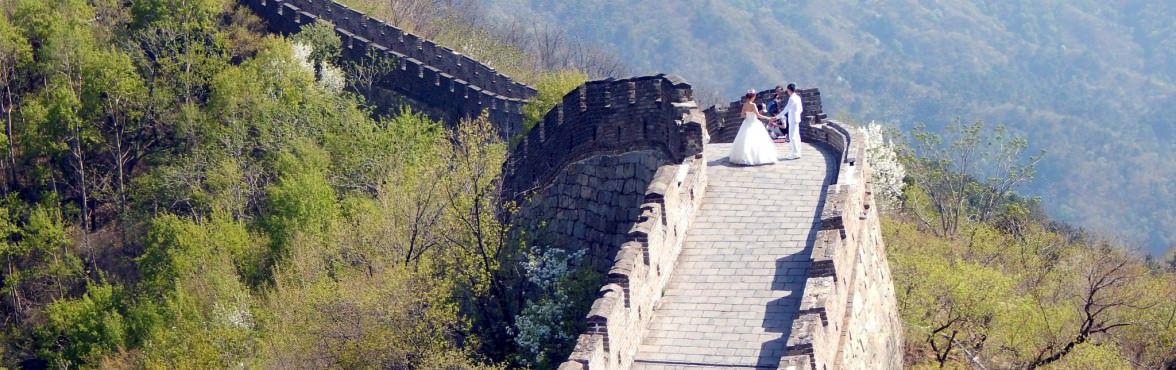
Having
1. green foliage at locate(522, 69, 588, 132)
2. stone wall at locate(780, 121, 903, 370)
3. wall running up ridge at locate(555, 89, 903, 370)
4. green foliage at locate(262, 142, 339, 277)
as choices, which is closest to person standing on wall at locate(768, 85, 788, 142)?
stone wall at locate(780, 121, 903, 370)

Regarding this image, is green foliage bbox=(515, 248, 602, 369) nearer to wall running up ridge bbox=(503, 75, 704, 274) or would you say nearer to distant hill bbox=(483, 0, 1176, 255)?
wall running up ridge bbox=(503, 75, 704, 274)

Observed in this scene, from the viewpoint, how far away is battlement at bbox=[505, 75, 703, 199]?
28.9m

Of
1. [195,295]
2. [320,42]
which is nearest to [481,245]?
[195,295]

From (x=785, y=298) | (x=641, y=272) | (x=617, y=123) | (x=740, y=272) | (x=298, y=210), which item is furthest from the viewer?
(x=298, y=210)

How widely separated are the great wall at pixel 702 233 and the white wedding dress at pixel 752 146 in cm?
20

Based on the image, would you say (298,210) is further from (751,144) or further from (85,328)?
(751,144)

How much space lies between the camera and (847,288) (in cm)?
2442

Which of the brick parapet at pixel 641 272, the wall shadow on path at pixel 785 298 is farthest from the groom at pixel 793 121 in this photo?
the wall shadow on path at pixel 785 298

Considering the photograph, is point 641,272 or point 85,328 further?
point 85,328

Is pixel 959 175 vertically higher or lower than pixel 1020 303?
higher

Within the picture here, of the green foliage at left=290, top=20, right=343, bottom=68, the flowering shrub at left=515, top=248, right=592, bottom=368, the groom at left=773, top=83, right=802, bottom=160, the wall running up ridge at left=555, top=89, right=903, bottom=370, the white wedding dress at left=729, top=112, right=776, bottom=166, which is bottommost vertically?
the flowering shrub at left=515, top=248, right=592, bottom=368

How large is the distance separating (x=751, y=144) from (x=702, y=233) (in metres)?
2.85

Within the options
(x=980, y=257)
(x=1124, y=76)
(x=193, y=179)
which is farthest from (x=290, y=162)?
(x=1124, y=76)

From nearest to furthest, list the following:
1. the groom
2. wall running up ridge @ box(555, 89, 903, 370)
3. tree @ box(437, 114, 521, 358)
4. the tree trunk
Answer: wall running up ridge @ box(555, 89, 903, 370), the groom, tree @ box(437, 114, 521, 358), the tree trunk
